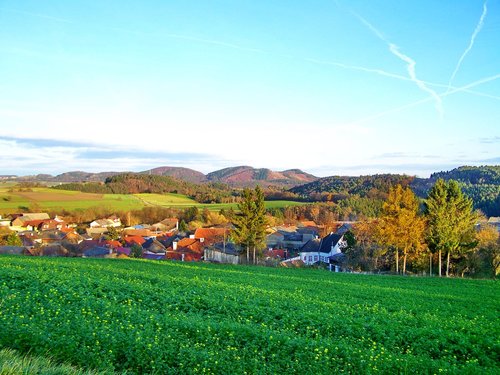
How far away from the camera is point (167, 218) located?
109312 mm

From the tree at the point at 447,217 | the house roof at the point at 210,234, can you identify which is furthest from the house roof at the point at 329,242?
the tree at the point at 447,217

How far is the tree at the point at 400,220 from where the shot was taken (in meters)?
37.0

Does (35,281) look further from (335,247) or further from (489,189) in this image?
(489,189)

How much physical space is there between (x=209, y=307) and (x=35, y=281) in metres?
7.27

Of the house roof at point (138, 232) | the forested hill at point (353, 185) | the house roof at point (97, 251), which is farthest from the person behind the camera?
the forested hill at point (353, 185)

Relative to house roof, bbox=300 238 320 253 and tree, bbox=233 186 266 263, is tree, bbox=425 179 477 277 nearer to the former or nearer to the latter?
tree, bbox=233 186 266 263

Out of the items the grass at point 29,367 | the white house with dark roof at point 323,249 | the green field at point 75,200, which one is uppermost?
the grass at point 29,367

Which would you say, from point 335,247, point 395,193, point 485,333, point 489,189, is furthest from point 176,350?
point 489,189

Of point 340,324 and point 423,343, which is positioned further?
point 340,324

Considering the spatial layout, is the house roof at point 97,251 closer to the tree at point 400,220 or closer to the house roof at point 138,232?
the house roof at point 138,232

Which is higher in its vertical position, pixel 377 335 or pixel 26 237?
pixel 377 335

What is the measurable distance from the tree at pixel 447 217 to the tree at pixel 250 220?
55.3 feet

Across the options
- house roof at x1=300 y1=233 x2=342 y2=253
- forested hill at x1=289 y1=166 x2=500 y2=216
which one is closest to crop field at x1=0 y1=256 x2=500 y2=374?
house roof at x1=300 y1=233 x2=342 y2=253

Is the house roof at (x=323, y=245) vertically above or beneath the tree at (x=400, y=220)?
beneath
